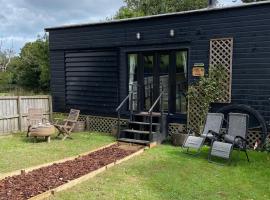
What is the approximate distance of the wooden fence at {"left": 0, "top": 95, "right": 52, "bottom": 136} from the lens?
408 inches

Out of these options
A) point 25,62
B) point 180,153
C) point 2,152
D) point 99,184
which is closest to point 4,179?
point 99,184

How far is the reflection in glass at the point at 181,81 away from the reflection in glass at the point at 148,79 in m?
0.85

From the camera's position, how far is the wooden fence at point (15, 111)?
10.4m

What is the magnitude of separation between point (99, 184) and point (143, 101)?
198 inches

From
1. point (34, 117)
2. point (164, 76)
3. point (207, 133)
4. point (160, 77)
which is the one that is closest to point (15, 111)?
point (34, 117)

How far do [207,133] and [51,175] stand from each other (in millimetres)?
3720

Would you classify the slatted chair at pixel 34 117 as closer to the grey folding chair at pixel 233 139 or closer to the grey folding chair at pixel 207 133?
the grey folding chair at pixel 207 133

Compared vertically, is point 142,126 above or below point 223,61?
below

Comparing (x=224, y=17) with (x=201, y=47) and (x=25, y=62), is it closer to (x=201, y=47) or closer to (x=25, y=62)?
(x=201, y=47)

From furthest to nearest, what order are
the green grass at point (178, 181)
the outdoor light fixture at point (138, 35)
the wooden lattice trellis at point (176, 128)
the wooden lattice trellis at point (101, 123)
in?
the wooden lattice trellis at point (101, 123) → the outdoor light fixture at point (138, 35) → the wooden lattice trellis at point (176, 128) → the green grass at point (178, 181)

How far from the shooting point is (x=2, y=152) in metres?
8.09

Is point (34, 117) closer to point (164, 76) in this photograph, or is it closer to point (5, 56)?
point (164, 76)

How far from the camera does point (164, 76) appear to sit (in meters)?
9.97

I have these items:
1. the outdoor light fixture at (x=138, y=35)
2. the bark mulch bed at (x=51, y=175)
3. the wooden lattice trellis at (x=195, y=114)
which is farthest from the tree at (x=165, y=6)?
the bark mulch bed at (x=51, y=175)
